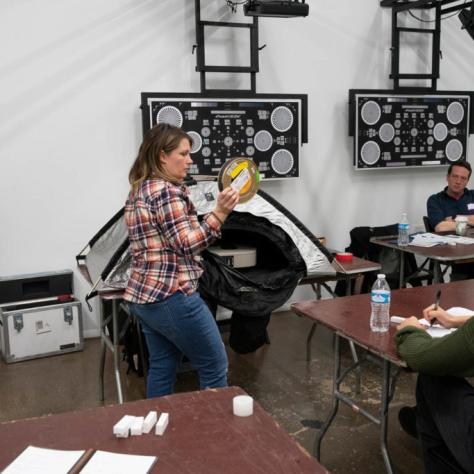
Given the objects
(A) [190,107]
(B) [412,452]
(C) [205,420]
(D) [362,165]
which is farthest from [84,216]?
(C) [205,420]

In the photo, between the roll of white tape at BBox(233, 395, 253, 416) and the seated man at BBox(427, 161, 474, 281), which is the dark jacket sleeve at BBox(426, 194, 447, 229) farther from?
the roll of white tape at BBox(233, 395, 253, 416)

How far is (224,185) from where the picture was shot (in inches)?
101

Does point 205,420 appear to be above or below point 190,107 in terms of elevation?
below

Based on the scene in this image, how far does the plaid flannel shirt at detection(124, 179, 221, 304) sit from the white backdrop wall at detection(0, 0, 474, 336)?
212cm

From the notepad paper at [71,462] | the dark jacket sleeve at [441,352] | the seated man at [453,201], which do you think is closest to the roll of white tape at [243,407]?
the notepad paper at [71,462]

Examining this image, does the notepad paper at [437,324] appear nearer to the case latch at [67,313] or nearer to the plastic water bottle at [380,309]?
the plastic water bottle at [380,309]

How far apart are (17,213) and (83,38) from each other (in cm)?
135

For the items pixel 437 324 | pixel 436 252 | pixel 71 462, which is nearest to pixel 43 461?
pixel 71 462

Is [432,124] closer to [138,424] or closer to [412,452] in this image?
[412,452]

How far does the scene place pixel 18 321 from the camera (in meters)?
3.97

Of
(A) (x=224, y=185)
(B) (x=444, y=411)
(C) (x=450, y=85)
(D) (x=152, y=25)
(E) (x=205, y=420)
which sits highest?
(D) (x=152, y=25)

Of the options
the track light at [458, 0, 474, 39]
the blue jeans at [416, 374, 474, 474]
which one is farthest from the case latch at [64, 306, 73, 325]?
the track light at [458, 0, 474, 39]

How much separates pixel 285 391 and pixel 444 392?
1.71 meters

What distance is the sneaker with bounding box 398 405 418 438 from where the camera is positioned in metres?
2.82
